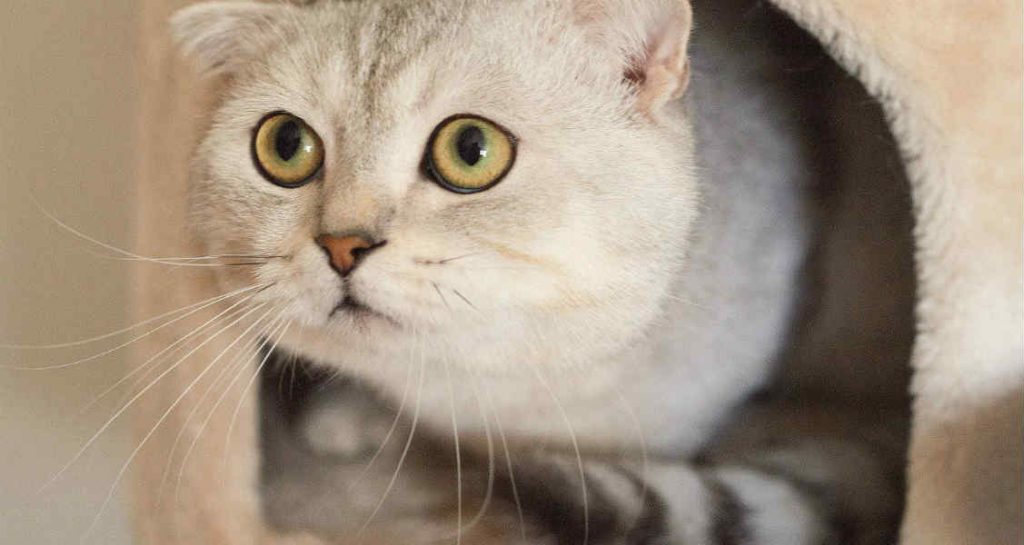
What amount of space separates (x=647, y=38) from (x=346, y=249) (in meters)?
0.24

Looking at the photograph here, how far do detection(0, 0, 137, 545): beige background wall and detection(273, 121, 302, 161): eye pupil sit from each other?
298 mm

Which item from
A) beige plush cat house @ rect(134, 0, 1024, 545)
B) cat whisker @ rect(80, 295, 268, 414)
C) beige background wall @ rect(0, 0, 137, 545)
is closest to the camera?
beige plush cat house @ rect(134, 0, 1024, 545)

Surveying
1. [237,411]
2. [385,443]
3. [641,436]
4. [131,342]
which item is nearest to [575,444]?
[641,436]

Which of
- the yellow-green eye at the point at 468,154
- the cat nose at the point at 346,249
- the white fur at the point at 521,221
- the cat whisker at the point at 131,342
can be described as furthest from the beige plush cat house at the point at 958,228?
the cat whisker at the point at 131,342

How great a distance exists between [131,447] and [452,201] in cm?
44

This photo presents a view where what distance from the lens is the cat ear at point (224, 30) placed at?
699 millimetres

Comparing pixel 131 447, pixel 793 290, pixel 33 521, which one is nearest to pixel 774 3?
pixel 793 290

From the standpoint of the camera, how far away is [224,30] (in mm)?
720

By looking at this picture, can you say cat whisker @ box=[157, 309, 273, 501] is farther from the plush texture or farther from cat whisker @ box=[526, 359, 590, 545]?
the plush texture

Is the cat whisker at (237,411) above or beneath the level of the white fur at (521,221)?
beneath

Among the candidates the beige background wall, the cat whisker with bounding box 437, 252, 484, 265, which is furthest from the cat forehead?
the beige background wall

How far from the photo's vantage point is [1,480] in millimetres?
922

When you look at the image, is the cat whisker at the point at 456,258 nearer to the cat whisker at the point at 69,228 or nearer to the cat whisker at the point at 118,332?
the cat whisker at the point at 118,332

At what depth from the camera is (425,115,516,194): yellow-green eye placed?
0.61 meters
